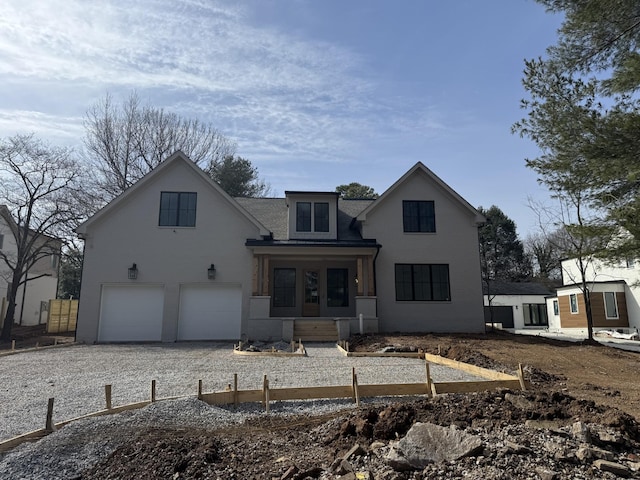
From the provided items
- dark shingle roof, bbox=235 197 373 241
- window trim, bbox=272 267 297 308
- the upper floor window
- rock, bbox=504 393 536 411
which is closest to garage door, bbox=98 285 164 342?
window trim, bbox=272 267 297 308

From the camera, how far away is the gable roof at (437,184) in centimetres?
1852

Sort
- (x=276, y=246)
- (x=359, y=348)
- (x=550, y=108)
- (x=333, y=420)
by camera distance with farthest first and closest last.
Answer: (x=276, y=246) → (x=359, y=348) → (x=550, y=108) → (x=333, y=420)

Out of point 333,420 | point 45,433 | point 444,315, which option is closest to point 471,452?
point 333,420

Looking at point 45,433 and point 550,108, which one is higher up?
point 550,108

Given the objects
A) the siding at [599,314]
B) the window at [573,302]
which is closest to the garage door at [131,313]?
the siding at [599,314]

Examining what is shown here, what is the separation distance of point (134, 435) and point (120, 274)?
1284 cm

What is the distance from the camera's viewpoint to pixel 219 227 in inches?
680

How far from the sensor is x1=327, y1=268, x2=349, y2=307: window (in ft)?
62.0

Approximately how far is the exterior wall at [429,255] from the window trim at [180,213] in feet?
23.6

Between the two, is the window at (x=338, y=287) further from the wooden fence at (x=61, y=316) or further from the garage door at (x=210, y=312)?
the wooden fence at (x=61, y=316)

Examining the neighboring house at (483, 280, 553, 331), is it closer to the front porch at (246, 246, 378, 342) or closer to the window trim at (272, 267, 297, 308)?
the front porch at (246, 246, 378, 342)

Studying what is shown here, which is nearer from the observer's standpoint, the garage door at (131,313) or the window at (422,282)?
the garage door at (131,313)

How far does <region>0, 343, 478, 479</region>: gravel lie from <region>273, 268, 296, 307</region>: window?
418cm

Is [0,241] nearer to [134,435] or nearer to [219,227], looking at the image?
[219,227]
